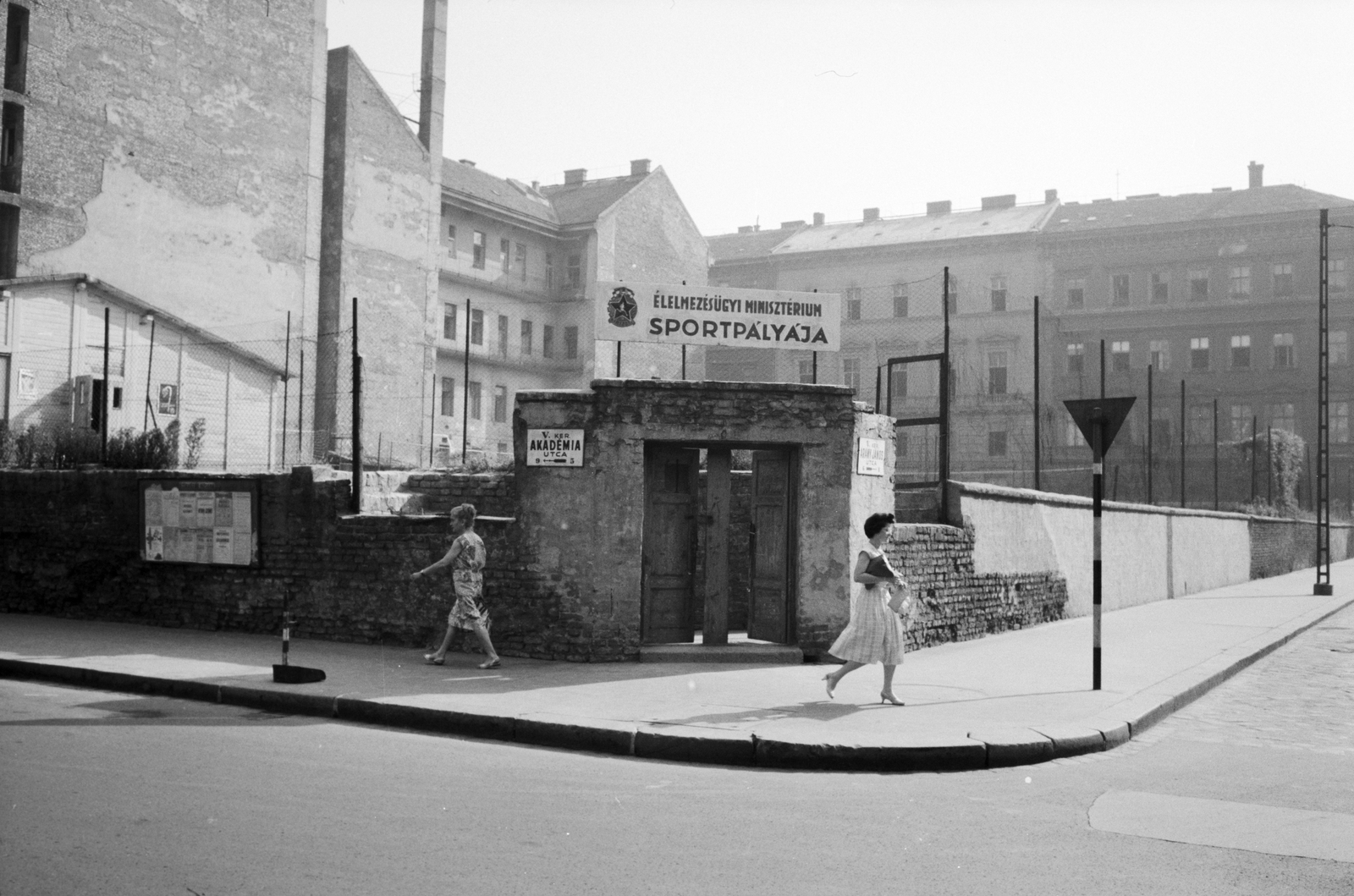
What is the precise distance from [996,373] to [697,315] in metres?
48.7

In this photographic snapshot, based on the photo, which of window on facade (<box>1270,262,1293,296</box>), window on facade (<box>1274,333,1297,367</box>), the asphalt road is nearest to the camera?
the asphalt road

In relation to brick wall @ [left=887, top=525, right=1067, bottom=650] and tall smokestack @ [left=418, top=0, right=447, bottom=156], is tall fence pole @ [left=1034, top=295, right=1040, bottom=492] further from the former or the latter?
tall smokestack @ [left=418, top=0, right=447, bottom=156]

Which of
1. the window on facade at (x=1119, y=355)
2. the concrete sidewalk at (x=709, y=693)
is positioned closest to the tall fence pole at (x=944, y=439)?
the concrete sidewalk at (x=709, y=693)

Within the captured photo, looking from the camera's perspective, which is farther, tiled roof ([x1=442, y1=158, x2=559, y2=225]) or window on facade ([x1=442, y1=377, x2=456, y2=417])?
tiled roof ([x1=442, y1=158, x2=559, y2=225])

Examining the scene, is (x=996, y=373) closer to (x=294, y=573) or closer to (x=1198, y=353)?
(x=1198, y=353)

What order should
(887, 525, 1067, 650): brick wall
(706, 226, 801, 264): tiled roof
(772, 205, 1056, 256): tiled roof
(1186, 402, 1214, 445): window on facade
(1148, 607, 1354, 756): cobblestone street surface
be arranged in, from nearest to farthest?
(1148, 607, 1354, 756): cobblestone street surface, (887, 525, 1067, 650): brick wall, (1186, 402, 1214, 445): window on facade, (772, 205, 1056, 256): tiled roof, (706, 226, 801, 264): tiled roof

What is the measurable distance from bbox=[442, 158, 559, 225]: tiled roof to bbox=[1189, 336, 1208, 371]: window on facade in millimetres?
32362

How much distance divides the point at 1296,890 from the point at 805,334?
9.43 m

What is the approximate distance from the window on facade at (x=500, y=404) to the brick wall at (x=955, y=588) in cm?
4047

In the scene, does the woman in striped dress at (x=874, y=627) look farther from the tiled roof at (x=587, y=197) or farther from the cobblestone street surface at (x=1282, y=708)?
the tiled roof at (x=587, y=197)

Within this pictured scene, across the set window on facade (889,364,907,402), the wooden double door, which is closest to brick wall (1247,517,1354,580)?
window on facade (889,364,907,402)

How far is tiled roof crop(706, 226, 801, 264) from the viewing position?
225 feet

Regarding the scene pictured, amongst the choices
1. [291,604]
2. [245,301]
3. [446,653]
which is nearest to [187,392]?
[245,301]

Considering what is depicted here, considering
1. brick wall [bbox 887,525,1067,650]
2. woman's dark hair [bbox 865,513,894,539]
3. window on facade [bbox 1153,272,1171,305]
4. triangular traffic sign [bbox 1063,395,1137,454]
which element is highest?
Answer: window on facade [bbox 1153,272,1171,305]
